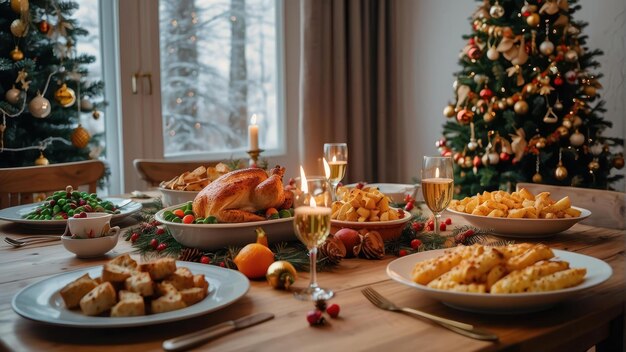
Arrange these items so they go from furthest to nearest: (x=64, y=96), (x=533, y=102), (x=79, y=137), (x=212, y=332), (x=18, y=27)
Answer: (x=533, y=102) → (x=79, y=137) → (x=64, y=96) → (x=18, y=27) → (x=212, y=332)

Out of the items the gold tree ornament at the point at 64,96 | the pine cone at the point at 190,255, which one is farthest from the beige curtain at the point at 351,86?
the pine cone at the point at 190,255

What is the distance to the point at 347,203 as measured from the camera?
1.39 meters

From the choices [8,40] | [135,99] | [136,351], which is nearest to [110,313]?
[136,351]

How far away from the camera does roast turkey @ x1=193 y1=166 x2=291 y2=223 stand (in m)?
1.29

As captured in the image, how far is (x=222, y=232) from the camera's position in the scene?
125 cm

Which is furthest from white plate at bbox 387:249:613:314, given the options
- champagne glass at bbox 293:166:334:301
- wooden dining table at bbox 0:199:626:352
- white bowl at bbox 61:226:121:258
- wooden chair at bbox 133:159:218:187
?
wooden chair at bbox 133:159:218:187

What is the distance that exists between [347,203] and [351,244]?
143 millimetres

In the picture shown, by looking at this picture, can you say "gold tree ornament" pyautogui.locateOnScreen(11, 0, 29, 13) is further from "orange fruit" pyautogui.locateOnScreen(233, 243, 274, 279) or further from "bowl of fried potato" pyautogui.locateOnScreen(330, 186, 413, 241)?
"orange fruit" pyautogui.locateOnScreen(233, 243, 274, 279)

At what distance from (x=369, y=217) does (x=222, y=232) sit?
32cm

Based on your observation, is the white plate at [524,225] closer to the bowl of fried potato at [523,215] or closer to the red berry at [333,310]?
the bowl of fried potato at [523,215]

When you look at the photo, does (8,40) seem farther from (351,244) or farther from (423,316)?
(423,316)

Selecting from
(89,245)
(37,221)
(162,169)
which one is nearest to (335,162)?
(89,245)

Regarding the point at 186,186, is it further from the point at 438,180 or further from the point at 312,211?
the point at 312,211

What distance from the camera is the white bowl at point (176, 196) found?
5.52ft
